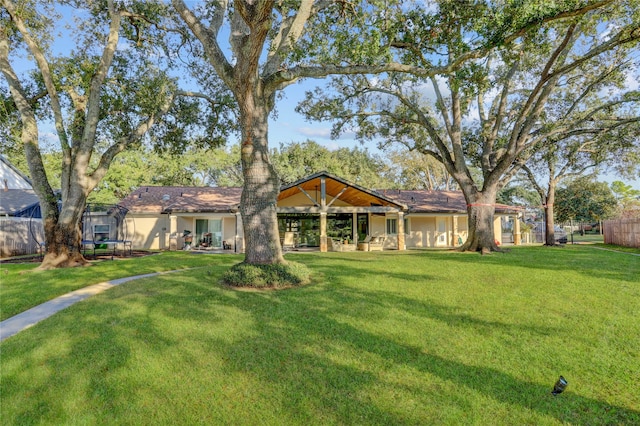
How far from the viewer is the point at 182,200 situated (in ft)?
72.1

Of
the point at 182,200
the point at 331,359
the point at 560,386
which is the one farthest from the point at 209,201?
the point at 560,386

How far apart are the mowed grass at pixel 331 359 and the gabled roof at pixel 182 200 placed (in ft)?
44.0

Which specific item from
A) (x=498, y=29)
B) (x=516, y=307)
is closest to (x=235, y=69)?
(x=498, y=29)

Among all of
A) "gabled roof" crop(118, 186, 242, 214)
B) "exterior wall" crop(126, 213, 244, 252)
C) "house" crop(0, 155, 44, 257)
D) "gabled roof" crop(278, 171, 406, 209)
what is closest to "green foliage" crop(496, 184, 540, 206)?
"gabled roof" crop(278, 171, 406, 209)

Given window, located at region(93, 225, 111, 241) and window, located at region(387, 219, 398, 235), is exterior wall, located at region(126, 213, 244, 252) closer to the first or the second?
window, located at region(93, 225, 111, 241)

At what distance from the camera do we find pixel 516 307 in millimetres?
5973

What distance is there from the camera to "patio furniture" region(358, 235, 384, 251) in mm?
19812

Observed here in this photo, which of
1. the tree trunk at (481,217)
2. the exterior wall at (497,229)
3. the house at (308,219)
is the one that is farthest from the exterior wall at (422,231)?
the tree trunk at (481,217)

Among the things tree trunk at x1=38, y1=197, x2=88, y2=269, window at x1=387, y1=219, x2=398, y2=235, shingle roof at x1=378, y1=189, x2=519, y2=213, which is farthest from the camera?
window at x1=387, y1=219, x2=398, y2=235

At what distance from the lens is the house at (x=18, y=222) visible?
17.0 metres

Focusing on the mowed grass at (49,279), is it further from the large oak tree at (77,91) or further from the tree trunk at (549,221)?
the tree trunk at (549,221)

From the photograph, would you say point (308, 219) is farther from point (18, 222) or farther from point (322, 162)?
point (18, 222)

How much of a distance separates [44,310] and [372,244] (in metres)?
16.1

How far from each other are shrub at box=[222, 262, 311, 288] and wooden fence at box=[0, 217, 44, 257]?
1430cm
